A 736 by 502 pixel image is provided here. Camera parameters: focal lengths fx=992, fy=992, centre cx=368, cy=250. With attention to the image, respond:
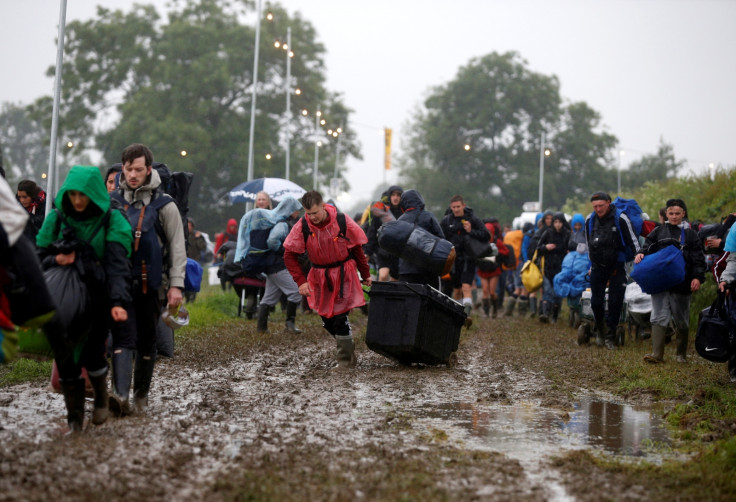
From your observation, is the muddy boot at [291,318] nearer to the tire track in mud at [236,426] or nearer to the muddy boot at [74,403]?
the tire track in mud at [236,426]

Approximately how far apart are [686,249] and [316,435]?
21.7 feet

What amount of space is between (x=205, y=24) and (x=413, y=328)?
4734cm

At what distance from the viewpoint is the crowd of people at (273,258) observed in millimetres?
6145

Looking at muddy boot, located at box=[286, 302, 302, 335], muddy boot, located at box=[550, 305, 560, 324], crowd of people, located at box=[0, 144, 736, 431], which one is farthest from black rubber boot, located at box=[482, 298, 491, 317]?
muddy boot, located at box=[286, 302, 302, 335]

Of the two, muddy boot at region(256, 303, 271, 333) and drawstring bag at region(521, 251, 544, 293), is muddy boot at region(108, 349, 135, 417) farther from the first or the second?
drawstring bag at region(521, 251, 544, 293)

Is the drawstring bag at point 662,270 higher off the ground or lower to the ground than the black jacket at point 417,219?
lower

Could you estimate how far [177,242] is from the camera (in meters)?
7.03

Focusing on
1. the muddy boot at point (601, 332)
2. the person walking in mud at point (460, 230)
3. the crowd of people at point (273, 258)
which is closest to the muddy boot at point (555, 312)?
the crowd of people at point (273, 258)

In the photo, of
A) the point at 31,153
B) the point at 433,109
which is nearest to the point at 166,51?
the point at 433,109

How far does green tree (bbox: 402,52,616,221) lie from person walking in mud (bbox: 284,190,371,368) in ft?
208

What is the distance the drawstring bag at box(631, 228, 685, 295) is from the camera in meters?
11.1

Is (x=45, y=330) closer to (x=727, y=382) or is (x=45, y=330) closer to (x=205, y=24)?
(x=727, y=382)

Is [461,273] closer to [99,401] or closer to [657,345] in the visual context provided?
[657,345]

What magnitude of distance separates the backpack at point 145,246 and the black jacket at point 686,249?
656 centimetres
